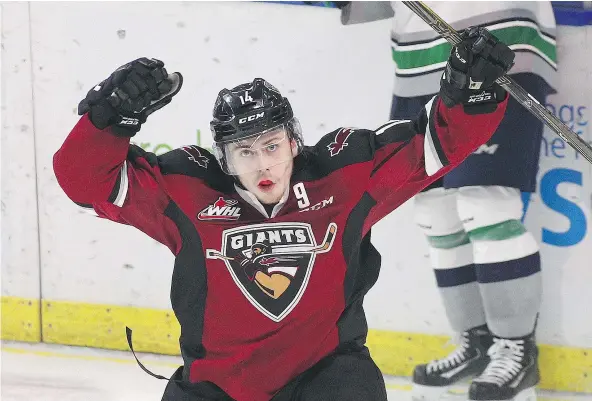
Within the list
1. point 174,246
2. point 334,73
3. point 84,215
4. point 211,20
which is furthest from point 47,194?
point 174,246

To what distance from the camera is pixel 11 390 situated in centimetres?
332

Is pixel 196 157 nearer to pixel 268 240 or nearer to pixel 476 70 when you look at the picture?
pixel 268 240

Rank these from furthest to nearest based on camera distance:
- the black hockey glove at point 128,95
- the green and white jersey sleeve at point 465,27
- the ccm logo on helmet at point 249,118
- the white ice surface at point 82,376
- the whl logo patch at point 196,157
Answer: the white ice surface at point 82,376 → the green and white jersey sleeve at point 465,27 → the whl logo patch at point 196,157 → the ccm logo on helmet at point 249,118 → the black hockey glove at point 128,95

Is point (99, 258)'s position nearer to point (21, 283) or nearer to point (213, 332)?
point (21, 283)

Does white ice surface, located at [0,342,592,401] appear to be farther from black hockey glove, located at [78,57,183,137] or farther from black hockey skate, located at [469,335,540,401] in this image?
black hockey glove, located at [78,57,183,137]

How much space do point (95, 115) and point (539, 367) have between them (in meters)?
1.85

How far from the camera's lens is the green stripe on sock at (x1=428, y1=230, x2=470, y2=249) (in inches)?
124

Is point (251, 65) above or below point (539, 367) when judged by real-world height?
above

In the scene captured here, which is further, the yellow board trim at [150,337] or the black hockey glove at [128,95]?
the yellow board trim at [150,337]

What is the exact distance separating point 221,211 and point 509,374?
1.31 meters

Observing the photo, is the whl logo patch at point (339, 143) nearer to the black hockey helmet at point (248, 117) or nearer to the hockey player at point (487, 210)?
the black hockey helmet at point (248, 117)

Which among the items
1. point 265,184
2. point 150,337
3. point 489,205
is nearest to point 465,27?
point 489,205

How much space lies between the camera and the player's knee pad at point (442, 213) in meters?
3.15

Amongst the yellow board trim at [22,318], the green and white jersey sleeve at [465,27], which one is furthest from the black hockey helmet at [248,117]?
the yellow board trim at [22,318]
